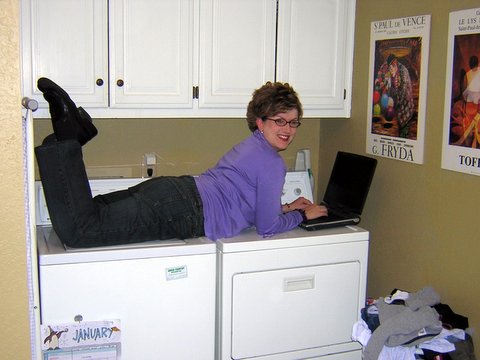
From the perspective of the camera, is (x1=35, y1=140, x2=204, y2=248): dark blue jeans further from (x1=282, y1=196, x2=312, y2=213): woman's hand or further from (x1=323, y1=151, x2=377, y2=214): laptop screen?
(x1=323, y1=151, x2=377, y2=214): laptop screen

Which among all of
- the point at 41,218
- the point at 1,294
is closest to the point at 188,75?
the point at 41,218

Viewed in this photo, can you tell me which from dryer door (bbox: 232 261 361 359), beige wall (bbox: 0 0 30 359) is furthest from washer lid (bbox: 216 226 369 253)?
beige wall (bbox: 0 0 30 359)

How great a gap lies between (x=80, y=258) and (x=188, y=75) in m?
0.94

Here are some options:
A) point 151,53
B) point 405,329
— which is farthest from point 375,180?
point 151,53

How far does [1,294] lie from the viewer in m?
1.53

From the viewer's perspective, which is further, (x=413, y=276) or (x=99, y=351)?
(x=413, y=276)

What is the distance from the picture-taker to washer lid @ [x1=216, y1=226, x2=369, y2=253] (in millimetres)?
2348

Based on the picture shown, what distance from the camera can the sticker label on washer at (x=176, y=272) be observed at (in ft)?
7.43

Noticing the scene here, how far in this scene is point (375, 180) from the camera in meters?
2.83

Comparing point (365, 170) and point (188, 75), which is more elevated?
point (188, 75)

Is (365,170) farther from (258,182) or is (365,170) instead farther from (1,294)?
(1,294)

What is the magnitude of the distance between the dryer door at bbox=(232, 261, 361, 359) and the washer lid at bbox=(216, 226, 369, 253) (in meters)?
0.11

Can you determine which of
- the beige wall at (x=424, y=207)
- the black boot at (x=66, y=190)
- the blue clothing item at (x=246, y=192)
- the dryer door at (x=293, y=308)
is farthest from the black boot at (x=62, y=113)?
the beige wall at (x=424, y=207)

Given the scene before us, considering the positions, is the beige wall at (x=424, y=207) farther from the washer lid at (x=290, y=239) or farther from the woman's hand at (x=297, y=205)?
the woman's hand at (x=297, y=205)
